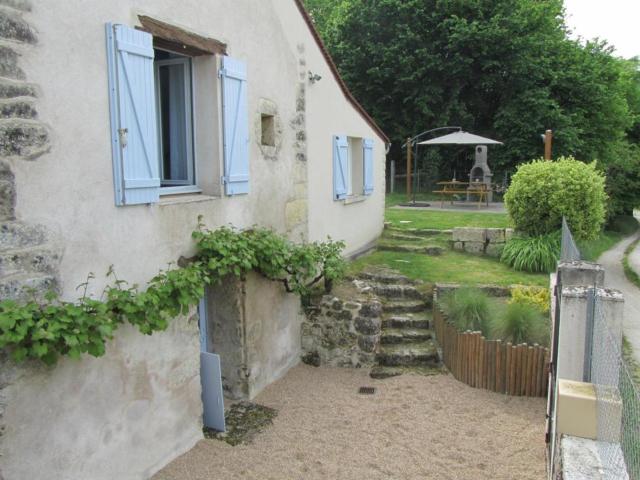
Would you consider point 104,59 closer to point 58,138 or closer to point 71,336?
point 58,138

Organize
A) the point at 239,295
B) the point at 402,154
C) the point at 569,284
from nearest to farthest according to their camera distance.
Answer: the point at 569,284
the point at 239,295
the point at 402,154

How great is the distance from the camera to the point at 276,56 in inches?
274

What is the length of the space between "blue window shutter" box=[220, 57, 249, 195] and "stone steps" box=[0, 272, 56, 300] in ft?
7.77

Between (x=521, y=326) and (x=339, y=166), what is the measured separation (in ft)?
12.5

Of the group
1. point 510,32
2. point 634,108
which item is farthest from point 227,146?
point 634,108

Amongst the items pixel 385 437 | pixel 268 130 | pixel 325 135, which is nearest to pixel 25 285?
pixel 385 437

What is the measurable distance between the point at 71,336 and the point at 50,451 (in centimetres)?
91

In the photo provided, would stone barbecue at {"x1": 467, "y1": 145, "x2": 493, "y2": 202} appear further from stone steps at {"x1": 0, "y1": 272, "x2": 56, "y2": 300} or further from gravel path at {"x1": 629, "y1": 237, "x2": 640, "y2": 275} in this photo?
stone steps at {"x1": 0, "y1": 272, "x2": 56, "y2": 300}

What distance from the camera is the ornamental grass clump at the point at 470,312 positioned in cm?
708

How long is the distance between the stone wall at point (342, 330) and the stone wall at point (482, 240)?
3316mm

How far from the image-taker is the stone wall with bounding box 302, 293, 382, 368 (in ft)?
24.6

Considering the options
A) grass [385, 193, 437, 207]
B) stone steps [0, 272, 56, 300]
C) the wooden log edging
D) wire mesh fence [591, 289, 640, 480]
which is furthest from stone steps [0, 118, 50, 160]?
grass [385, 193, 437, 207]

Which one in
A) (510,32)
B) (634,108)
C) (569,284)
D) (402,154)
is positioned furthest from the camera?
(634,108)

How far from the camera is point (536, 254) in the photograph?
915cm
